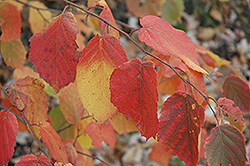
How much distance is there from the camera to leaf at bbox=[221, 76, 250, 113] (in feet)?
1.62

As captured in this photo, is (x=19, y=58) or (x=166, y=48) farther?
(x=19, y=58)

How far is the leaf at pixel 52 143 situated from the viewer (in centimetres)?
38

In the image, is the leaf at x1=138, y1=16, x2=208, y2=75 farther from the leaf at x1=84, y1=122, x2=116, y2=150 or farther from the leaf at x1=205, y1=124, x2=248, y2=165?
the leaf at x1=84, y1=122, x2=116, y2=150

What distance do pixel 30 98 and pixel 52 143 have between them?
11 centimetres

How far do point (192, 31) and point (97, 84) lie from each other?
6.54 feet

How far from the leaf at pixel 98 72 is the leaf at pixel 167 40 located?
50 mm

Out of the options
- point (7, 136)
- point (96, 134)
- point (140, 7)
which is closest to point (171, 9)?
point (140, 7)

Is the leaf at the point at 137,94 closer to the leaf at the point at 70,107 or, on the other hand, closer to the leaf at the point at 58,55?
the leaf at the point at 58,55

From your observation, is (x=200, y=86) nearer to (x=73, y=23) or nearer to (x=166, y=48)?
(x=166, y=48)

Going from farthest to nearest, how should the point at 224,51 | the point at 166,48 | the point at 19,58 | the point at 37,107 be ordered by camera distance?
the point at 224,51 → the point at 19,58 → the point at 37,107 → the point at 166,48

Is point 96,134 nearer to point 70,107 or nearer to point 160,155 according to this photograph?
point 70,107

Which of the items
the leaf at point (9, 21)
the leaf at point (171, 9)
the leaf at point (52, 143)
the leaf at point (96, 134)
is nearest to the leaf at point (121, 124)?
the leaf at point (96, 134)

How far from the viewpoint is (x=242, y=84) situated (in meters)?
0.50

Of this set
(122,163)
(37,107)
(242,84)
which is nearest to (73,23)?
(37,107)
